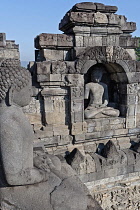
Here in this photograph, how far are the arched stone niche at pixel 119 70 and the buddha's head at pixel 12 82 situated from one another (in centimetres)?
309

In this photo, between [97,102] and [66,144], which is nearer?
[66,144]

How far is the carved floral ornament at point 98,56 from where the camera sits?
17.1 feet

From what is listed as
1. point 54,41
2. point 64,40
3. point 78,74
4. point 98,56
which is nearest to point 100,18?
point 98,56

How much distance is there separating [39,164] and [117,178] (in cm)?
330

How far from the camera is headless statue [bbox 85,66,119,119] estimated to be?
18.9 ft

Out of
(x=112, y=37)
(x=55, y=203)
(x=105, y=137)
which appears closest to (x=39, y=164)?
(x=55, y=203)

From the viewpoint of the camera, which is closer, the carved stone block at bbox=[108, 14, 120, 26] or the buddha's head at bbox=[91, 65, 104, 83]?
the carved stone block at bbox=[108, 14, 120, 26]

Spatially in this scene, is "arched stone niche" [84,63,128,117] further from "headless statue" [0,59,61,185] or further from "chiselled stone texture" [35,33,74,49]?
"headless statue" [0,59,61,185]

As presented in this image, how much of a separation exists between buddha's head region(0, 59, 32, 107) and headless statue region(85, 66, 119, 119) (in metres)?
3.52

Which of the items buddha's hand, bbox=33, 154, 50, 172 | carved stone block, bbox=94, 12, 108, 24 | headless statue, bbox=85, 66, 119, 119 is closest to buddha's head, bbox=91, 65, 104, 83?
headless statue, bbox=85, 66, 119, 119

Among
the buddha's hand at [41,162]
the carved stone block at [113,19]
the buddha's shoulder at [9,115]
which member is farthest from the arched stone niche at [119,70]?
the buddha's shoulder at [9,115]

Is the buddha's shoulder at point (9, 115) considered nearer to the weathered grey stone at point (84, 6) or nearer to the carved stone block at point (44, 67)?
the carved stone block at point (44, 67)

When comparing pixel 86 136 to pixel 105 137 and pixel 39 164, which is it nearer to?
pixel 105 137

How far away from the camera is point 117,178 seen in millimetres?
5328
